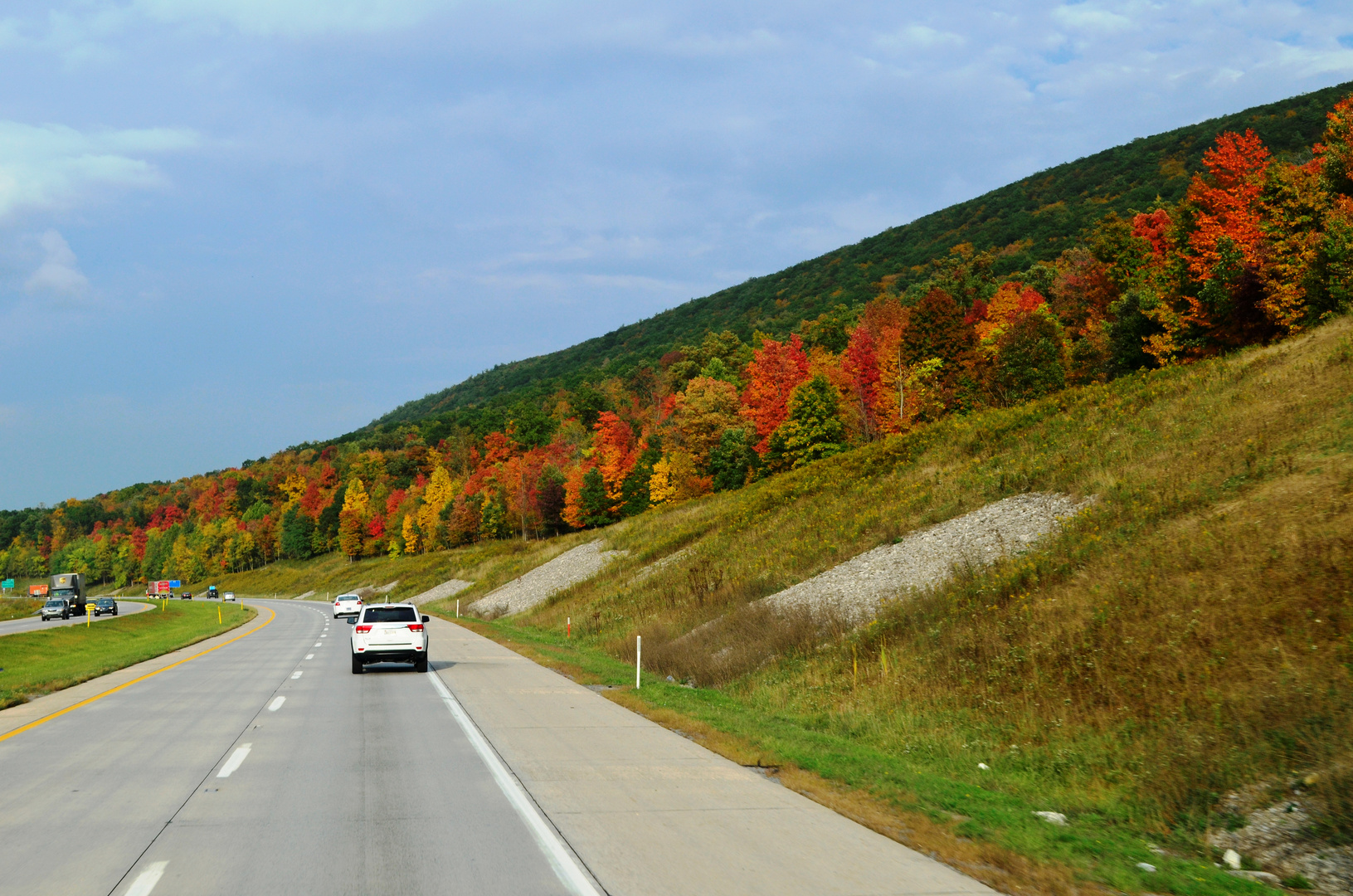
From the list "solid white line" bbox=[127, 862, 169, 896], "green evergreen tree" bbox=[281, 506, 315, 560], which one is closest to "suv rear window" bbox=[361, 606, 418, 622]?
"solid white line" bbox=[127, 862, 169, 896]

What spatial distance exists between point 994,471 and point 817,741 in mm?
21273

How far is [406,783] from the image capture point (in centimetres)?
943

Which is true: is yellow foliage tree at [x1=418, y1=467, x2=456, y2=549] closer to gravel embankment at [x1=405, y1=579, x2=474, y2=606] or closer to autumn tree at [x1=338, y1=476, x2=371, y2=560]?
autumn tree at [x1=338, y1=476, x2=371, y2=560]

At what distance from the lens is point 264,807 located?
824cm

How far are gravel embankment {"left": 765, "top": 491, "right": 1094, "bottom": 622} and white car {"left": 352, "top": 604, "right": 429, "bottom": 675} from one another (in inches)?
387

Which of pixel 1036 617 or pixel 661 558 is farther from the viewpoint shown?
pixel 661 558

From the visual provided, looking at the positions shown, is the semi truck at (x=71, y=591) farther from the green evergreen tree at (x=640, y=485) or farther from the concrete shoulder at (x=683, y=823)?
the concrete shoulder at (x=683, y=823)

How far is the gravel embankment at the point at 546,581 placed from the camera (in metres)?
52.7

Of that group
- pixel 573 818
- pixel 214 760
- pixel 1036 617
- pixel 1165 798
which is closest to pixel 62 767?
pixel 214 760

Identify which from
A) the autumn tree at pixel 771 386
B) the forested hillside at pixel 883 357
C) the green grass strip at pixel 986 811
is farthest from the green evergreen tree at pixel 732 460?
the green grass strip at pixel 986 811

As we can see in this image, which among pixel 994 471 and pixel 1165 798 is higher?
pixel 994 471

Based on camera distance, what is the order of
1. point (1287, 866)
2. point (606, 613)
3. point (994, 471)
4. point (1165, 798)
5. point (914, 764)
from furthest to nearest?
point (606, 613) < point (994, 471) < point (914, 764) < point (1165, 798) < point (1287, 866)

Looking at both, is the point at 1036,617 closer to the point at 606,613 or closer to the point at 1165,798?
the point at 1165,798

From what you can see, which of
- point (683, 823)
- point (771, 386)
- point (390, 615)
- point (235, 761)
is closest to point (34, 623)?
point (390, 615)
